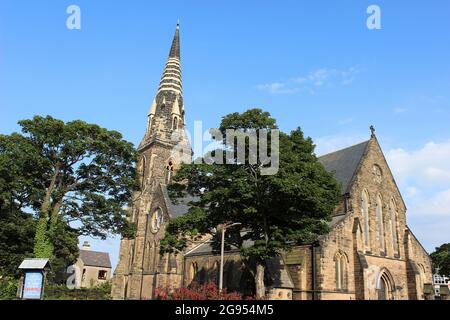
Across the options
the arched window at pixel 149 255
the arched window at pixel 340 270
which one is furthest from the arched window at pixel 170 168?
the arched window at pixel 340 270

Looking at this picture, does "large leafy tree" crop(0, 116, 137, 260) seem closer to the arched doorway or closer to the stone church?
the stone church

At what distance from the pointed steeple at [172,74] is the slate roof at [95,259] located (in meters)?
42.9

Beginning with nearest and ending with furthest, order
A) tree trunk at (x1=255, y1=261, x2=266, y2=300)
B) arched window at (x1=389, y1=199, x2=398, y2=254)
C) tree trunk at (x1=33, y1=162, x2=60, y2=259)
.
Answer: tree trunk at (x1=255, y1=261, x2=266, y2=300) < tree trunk at (x1=33, y1=162, x2=60, y2=259) < arched window at (x1=389, y1=199, x2=398, y2=254)

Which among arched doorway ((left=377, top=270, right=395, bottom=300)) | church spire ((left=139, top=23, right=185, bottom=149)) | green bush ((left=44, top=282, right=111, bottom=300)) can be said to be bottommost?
green bush ((left=44, top=282, right=111, bottom=300))

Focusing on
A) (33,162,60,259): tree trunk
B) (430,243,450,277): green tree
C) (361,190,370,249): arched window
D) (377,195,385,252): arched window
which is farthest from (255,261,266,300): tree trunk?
(430,243,450,277): green tree

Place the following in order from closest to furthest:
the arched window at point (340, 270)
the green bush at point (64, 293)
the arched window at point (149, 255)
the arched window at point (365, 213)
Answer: the arched window at point (340, 270) → the arched window at point (365, 213) → the green bush at point (64, 293) → the arched window at point (149, 255)

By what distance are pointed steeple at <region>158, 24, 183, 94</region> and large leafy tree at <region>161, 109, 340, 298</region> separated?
35.6 metres

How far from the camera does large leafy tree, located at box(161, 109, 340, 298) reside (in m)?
22.9

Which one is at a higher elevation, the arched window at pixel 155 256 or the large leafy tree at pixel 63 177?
the large leafy tree at pixel 63 177

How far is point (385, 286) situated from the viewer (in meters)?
32.3

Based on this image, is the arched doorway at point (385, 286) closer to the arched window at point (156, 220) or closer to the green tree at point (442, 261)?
the arched window at point (156, 220)

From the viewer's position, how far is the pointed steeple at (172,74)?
5972 cm
